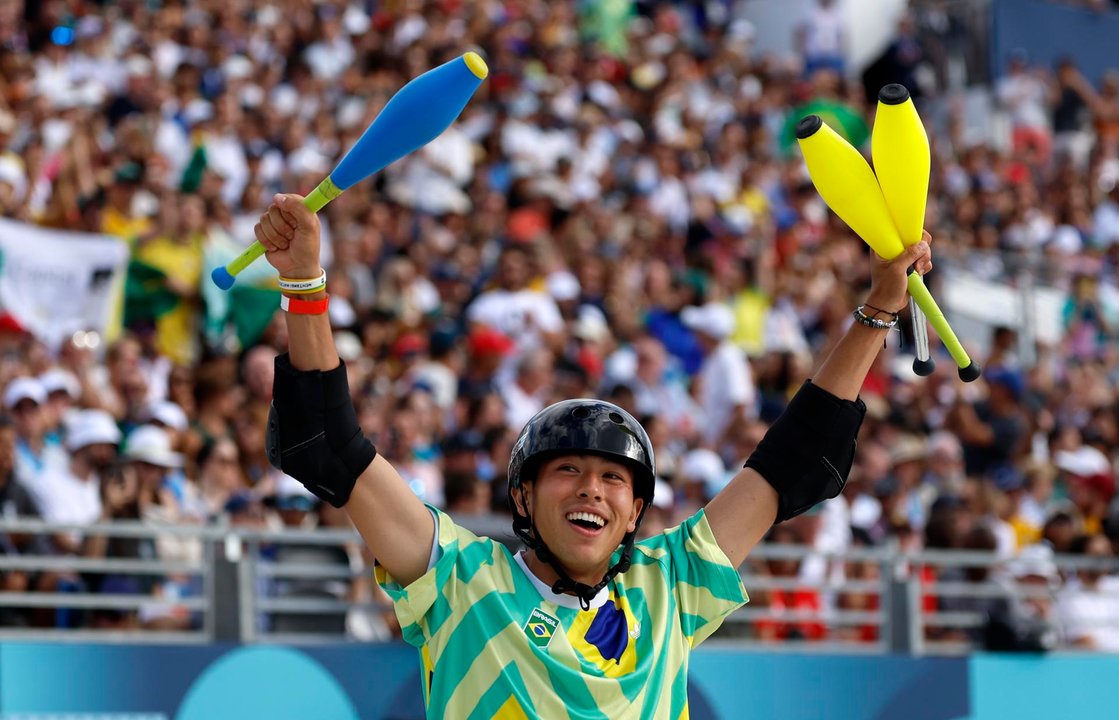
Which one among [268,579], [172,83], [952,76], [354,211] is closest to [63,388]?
[268,579]

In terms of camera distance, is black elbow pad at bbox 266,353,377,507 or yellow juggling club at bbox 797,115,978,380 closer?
black elbow pad at bbox 266,353,377,507

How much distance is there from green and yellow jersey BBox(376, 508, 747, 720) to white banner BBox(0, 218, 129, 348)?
20.7 feet

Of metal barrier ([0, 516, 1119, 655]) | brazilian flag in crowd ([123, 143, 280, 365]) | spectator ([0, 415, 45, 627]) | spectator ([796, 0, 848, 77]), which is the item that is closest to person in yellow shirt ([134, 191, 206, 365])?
brazilian flag in crowd ([123, 143, 280, 365])

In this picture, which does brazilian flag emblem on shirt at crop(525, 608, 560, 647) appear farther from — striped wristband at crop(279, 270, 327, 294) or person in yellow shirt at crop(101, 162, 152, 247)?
person in yellow shirt at crop(101, 162, 152, 247)

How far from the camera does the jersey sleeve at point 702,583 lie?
4516mm

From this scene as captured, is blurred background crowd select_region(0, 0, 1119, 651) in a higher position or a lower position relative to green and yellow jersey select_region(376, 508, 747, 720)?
higher

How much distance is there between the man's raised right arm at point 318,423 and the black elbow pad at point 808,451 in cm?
99

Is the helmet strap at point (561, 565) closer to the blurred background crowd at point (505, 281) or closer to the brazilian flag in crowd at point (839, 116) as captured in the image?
the blurred background crowd at point (505, 281)

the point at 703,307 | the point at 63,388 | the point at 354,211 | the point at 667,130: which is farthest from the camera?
the point at 667,130

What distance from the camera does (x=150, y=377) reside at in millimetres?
9711

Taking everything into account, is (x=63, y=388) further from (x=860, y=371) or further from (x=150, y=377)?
(x=860, y=371)

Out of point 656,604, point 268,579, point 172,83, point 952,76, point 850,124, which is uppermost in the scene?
point 952,76

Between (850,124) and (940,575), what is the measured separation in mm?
9112

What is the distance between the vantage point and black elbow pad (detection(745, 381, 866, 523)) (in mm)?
4602
